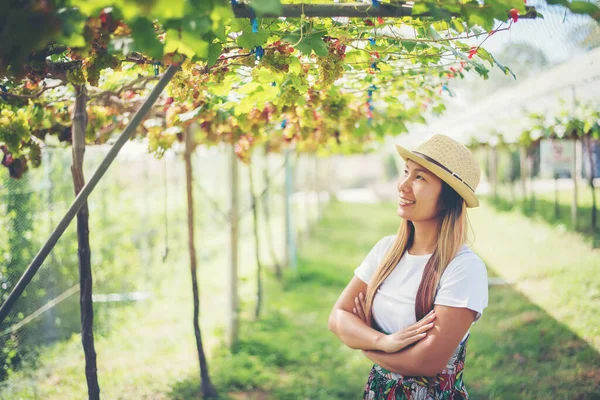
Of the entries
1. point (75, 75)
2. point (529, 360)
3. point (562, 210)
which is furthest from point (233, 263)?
point (562, 210)

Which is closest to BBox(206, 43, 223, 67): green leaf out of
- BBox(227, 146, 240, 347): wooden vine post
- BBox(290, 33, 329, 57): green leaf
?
BBox(290, 33, 329, 57): green leaf

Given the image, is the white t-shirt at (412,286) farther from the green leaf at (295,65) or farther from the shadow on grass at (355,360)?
the shadow on grass at (355,360)

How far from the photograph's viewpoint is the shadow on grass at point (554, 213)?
318 inches

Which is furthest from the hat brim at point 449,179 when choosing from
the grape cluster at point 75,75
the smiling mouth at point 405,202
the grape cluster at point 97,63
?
the grape cluster at point 75,75

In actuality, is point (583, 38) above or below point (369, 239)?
above

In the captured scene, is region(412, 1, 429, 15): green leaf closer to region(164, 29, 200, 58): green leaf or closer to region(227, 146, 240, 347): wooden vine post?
region(164, 29, 200, 58): green leaf

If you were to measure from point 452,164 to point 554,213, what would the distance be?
1000 cm

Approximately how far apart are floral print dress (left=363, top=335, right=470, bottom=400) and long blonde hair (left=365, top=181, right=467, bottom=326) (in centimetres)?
24

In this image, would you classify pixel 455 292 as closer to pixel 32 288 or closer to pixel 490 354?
pixel 490 354

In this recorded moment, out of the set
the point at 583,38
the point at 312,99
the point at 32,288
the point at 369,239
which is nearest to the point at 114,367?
the point at 32,288

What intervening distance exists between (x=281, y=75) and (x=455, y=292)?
1.15 meters

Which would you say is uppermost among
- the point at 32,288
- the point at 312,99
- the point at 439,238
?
the point at 312,99

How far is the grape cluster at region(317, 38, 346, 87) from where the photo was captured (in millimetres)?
2020

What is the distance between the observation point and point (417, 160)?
1.90 metres
